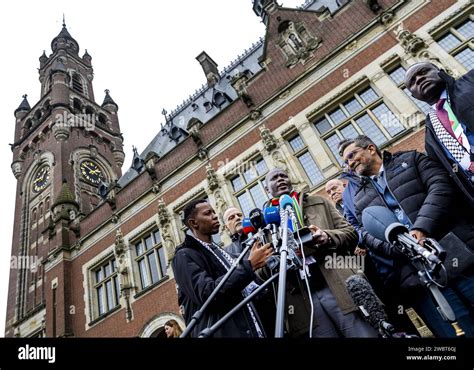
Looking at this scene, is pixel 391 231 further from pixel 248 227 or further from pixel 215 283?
pixel 215 283

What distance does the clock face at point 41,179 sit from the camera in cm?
2150

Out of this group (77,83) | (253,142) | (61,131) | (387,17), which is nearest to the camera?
(387,17)

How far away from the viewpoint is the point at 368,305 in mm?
2531

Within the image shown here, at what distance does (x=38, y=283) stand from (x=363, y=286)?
65.0 ft

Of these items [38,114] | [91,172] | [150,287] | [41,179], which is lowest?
[150,287]

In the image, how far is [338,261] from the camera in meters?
2.73

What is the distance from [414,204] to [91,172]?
74.1 feet

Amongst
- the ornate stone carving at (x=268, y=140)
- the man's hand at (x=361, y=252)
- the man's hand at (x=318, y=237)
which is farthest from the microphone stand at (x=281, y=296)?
the ornate stone carving at (x=268, y=140)

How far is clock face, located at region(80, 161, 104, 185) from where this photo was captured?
21641 mm

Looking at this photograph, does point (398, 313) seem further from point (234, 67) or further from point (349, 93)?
point (234, 67)

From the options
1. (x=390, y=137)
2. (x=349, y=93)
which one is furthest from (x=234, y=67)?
(x=390, y=137)

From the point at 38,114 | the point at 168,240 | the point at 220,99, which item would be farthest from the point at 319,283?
the point at 38,114

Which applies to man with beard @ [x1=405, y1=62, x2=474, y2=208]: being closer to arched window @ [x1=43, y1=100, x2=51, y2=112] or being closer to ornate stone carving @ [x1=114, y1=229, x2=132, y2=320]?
ornate stone carving @ [x1=114, y1=229, x2=132, y2=320]

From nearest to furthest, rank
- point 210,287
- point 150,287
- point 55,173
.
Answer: point 210,287 < point 150,287 < point 55,173
